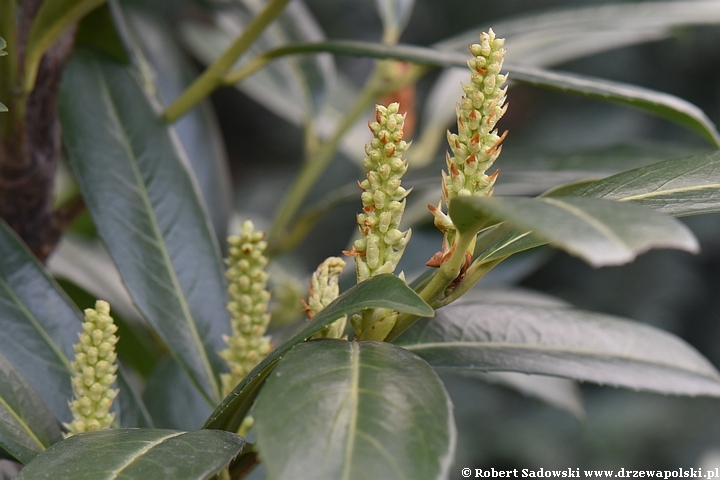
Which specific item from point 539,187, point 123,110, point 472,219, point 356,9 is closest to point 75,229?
point 123,110

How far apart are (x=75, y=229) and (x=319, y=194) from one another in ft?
4.27

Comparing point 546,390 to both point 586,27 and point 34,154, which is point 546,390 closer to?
point 586,27

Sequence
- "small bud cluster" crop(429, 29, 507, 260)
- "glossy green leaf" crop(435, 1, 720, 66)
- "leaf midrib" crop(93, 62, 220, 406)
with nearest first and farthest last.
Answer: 1. "small bud cluster" crop(429, 29, 507, 260)
2. "leaf midrib" crop(93, 62, 220, 406)
3. "glossy green leaf" crop(435, 1, 720, 66)

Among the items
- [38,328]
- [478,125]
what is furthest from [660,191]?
[38,328]

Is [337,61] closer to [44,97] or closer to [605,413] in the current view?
[605,413]

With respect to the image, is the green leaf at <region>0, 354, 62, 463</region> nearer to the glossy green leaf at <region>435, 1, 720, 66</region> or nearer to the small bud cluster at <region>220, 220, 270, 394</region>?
the small bud cluster at <region>220, 220, 270, 394</region>

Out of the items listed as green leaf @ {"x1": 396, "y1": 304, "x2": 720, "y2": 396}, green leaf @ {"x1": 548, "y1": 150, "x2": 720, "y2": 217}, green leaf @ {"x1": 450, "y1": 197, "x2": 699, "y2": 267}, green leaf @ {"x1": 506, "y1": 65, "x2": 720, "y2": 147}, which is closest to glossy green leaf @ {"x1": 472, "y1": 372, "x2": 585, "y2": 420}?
green leaf @ {"x1": 396, "y1": 304, "x2": 720, "y2": 396}

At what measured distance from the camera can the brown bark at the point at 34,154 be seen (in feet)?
2.10

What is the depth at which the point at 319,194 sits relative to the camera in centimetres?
242

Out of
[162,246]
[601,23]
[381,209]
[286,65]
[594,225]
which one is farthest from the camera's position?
[286,65]

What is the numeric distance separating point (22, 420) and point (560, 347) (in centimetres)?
39

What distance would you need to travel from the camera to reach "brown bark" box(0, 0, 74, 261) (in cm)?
64

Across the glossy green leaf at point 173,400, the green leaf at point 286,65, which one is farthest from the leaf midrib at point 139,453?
the green leaf at point 286,65

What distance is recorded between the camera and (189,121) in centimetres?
92
